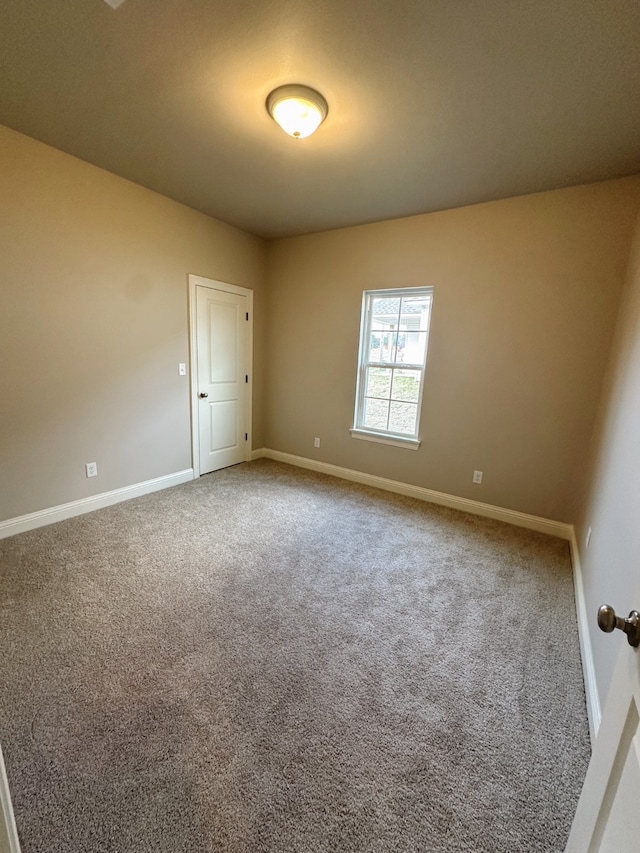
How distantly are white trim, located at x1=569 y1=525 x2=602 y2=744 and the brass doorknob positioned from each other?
3.16 ft

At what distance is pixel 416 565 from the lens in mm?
Answer: 2381

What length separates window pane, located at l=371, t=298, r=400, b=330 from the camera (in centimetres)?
348

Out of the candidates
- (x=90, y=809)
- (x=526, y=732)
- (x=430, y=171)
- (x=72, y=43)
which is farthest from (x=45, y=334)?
Result: (x=526, y=732)

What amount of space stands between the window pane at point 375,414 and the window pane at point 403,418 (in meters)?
0.07

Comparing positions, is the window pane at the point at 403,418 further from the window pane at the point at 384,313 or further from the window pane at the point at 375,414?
the window pane at the point at 384,313

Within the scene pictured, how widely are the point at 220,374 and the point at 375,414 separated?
180 centimetres

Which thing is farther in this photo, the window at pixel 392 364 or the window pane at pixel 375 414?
the window pane at pixel 375 414

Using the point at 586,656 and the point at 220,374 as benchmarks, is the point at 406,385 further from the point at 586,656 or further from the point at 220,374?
the point at 586,656

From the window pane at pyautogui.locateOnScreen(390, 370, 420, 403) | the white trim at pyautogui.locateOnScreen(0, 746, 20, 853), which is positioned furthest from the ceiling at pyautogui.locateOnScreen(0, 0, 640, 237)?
the white trim at pyautogui.locateOnScreen(0, 746, 20, 853)

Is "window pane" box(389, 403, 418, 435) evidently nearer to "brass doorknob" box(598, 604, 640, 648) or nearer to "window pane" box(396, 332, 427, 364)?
"window pane" box(396, 332, 427, 364)

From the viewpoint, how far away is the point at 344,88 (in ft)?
5.70

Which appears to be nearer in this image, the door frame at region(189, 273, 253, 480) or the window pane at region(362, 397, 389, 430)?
the door frame at region(189, 273, 253, 480)

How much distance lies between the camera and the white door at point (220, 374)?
359 centimetres

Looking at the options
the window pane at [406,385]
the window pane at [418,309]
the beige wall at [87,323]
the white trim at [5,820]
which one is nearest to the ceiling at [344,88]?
the beige wall at [87,323]
